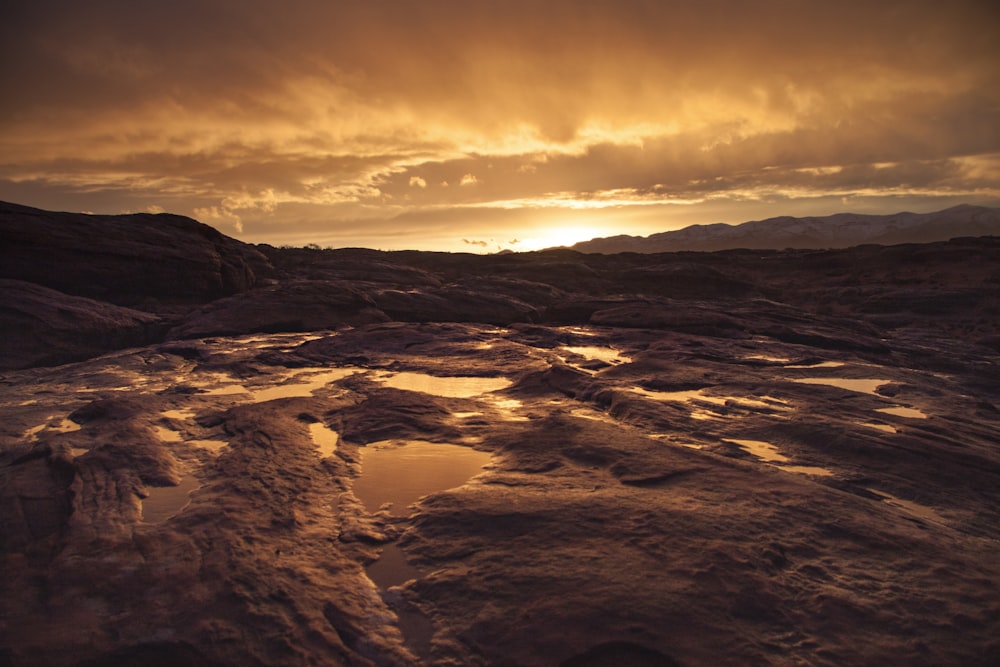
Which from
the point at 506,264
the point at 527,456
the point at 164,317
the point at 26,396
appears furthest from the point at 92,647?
the point at 506,264

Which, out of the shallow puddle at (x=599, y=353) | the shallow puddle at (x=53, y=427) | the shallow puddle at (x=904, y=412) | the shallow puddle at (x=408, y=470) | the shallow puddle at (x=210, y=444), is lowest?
the shallow puddle at (x=904, y=412)

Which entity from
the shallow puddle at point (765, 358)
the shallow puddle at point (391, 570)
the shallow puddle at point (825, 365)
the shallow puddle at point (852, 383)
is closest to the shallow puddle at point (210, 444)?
the shallow puddle at point (391, 570)

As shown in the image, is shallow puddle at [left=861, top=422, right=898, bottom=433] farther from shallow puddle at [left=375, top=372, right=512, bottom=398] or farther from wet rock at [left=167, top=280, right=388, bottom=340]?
wet rock at [left=167, top=280, right=388, bottom=340]

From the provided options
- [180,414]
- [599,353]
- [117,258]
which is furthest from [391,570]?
[117,258]

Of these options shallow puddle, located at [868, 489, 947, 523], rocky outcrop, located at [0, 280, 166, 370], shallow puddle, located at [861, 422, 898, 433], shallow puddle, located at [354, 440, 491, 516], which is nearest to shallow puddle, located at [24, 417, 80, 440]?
shallow puddle, located at [354, 440, 491, 516]

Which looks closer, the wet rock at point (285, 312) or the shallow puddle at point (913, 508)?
the shallow puddle at point (913, 508)

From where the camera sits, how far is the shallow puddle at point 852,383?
Answer: 1057 centimetres

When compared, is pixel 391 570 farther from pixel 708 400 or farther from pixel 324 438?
pixel 708 400

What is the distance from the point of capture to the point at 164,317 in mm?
17047

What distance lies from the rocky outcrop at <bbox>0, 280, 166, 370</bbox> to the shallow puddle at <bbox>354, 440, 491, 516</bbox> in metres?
10.1

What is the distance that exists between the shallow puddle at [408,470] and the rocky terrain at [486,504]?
49mm

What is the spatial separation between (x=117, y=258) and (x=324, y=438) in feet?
54.3

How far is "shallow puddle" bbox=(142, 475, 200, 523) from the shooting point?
16.5 feet

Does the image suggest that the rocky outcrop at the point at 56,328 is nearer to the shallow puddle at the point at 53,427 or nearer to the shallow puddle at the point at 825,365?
the shallow puddle at the point at 53,427
